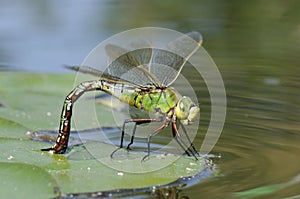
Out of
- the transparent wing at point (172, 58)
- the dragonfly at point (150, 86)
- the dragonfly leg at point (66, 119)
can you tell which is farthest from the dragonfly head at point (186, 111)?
the dragonfly leg at point (66, 119)

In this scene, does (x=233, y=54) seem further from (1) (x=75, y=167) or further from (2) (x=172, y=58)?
(1) (x=75, y=167)

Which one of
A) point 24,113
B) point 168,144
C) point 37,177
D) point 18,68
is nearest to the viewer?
point 37,177

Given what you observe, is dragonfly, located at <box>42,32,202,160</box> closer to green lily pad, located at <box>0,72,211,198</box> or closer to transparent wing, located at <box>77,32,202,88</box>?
transparent wing, located at <box>77,32,202,88</box>

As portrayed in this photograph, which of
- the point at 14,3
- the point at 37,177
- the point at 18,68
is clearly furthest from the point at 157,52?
the point at 14,3

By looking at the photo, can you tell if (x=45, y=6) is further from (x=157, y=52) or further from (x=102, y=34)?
(x=157, y=52)

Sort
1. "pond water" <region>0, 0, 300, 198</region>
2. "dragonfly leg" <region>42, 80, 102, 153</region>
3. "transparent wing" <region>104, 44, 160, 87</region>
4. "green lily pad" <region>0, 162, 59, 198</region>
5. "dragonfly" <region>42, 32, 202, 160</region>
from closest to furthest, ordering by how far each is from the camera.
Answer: "green lily pad" <region>0, 162, 59, 198</region> < "pond water" <region>0, 0, 300, 198</region> < "dragonfly leg" <region>42, 80, 102, 153</region> < "dragonfly" <region>42, 32, 202, 160</region> < "transparent wing" <region>104, 44, 160, 87</region>

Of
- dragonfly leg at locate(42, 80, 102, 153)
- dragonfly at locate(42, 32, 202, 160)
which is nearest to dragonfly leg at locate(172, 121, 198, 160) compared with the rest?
dragonfly at locate(42, 32, 202, 160)

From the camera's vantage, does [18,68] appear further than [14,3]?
No

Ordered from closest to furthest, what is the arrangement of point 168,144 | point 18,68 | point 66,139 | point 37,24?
point 66,139 → point 168,144 → point 18,68 → point 37,24
